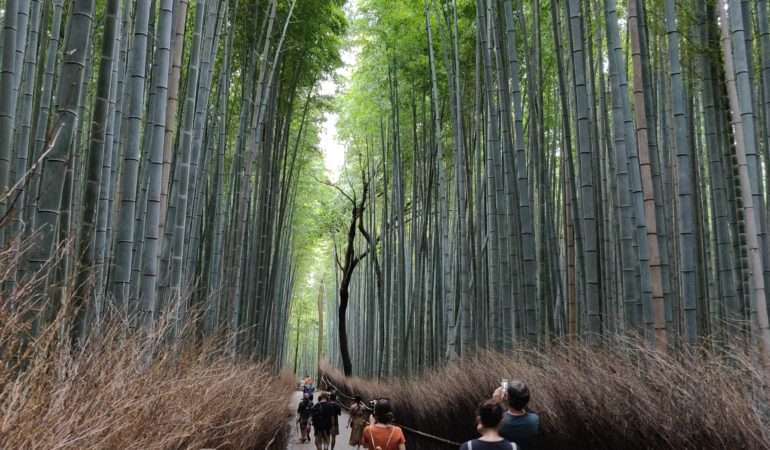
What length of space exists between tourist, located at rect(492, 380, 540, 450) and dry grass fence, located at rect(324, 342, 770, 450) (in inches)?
11.3

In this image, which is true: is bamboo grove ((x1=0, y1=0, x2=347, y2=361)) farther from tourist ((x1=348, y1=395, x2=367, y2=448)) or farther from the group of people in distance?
tourist ((x1=348, y1=395, x2=367, y2=448))

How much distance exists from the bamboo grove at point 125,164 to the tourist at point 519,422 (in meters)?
1.35

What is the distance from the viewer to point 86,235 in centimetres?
249

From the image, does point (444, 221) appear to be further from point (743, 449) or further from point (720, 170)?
point (743, 449)

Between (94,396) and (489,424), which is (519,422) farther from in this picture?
(94,396)

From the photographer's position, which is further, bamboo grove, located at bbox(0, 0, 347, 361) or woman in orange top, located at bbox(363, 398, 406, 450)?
woman in orange top, located at bbox(363, 398, 406, 450)

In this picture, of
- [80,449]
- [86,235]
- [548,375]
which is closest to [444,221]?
[548,375]

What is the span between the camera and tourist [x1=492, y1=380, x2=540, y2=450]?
2396 millimetres

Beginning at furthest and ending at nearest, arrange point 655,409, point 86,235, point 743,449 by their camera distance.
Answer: point 86,235 → point 655,409 → point 743,449

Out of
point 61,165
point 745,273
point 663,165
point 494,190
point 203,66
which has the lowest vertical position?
point 745,273

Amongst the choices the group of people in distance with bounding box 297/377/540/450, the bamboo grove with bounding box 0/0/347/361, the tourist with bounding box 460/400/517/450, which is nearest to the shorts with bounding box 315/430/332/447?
the bamboo grove with bounding box 0/0/347/361

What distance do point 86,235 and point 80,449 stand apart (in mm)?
1460

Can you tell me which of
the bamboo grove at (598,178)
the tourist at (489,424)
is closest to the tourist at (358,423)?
the bamboo grove at (598,178)

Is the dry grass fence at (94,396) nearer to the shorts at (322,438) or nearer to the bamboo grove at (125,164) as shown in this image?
the bamboo grove at (125,164)
